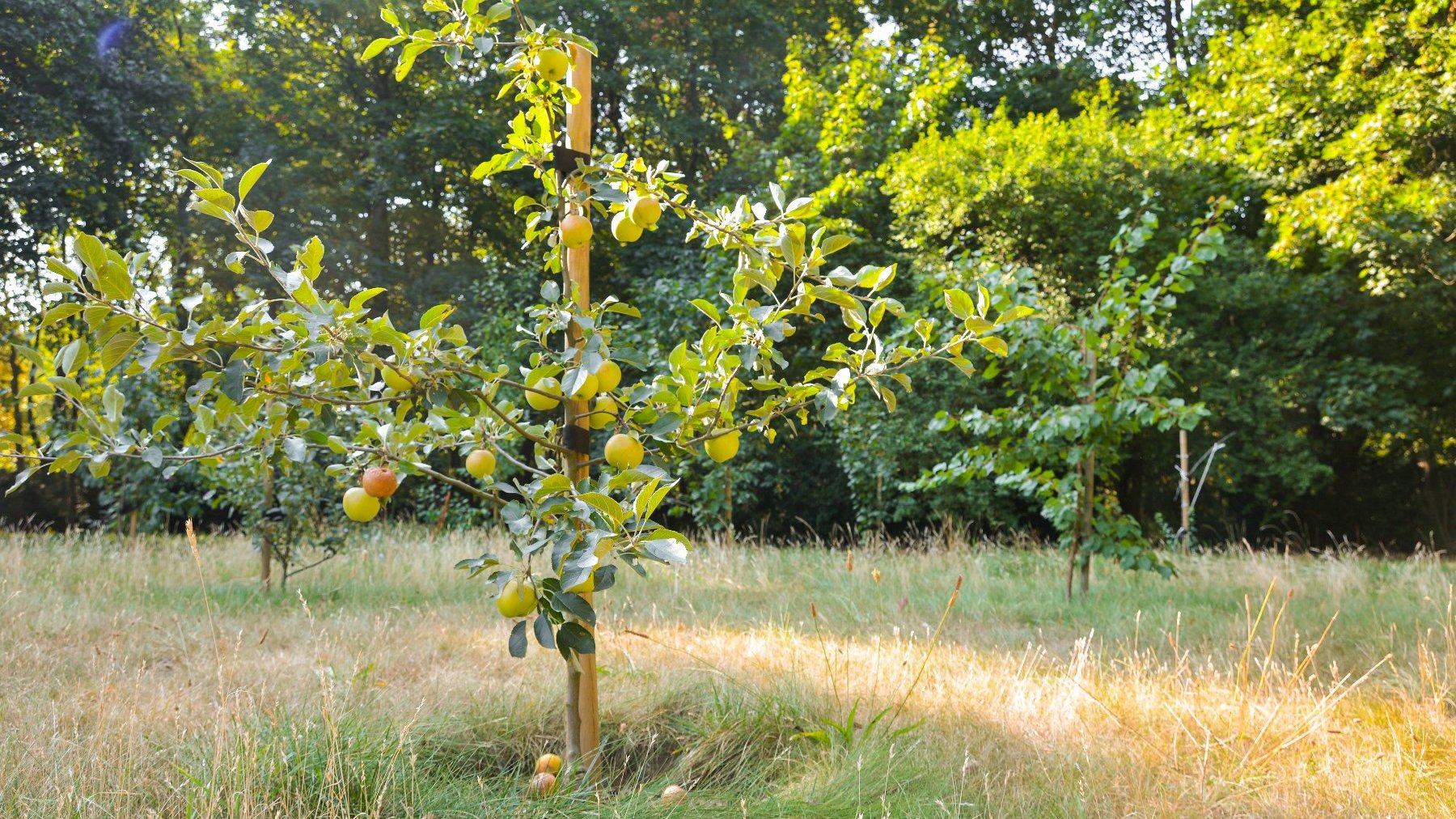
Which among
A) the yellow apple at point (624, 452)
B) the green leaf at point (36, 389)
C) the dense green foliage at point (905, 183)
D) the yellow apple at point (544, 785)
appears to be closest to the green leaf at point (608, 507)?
the yellow apple at point (624, 452)

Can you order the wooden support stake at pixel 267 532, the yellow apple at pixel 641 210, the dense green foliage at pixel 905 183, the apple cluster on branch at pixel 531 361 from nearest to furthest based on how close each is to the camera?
the apple cluster on branch at pixel 531 361
the yellow apple at pixel 641 210
the wooden support stake at pixel 267 532
the dense green foliage at pixel 905 183

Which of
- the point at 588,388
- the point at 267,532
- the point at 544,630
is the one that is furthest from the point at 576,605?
the point at 267,532

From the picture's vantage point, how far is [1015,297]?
13.8ft

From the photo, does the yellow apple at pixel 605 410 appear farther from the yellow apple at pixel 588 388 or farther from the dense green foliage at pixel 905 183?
the dense green foliage at pixel 905 183

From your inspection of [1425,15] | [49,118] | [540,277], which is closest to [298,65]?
[49,118]

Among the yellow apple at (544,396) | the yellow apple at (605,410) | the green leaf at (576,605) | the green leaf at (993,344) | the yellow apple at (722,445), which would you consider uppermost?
the green leaf at (993,344)

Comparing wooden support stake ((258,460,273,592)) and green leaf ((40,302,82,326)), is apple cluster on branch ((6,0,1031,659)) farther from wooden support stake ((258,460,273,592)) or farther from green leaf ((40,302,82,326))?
wooden support stake ((258,460,273,592))

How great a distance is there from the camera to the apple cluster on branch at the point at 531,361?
4.89 feet

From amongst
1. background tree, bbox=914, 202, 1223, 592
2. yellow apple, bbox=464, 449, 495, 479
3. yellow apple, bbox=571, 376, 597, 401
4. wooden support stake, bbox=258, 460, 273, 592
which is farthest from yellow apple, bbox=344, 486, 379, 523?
wooden support stake, bbox=258, 460, 273, 592

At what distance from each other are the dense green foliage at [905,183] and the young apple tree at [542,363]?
5.75 metres

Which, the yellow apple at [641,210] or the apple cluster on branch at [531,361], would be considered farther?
the yellow apple at [641,210]

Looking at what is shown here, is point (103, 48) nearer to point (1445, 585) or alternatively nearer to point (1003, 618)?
point (1003, 618)

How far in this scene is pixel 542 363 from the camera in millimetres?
1904

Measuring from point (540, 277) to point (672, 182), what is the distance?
312 inches
